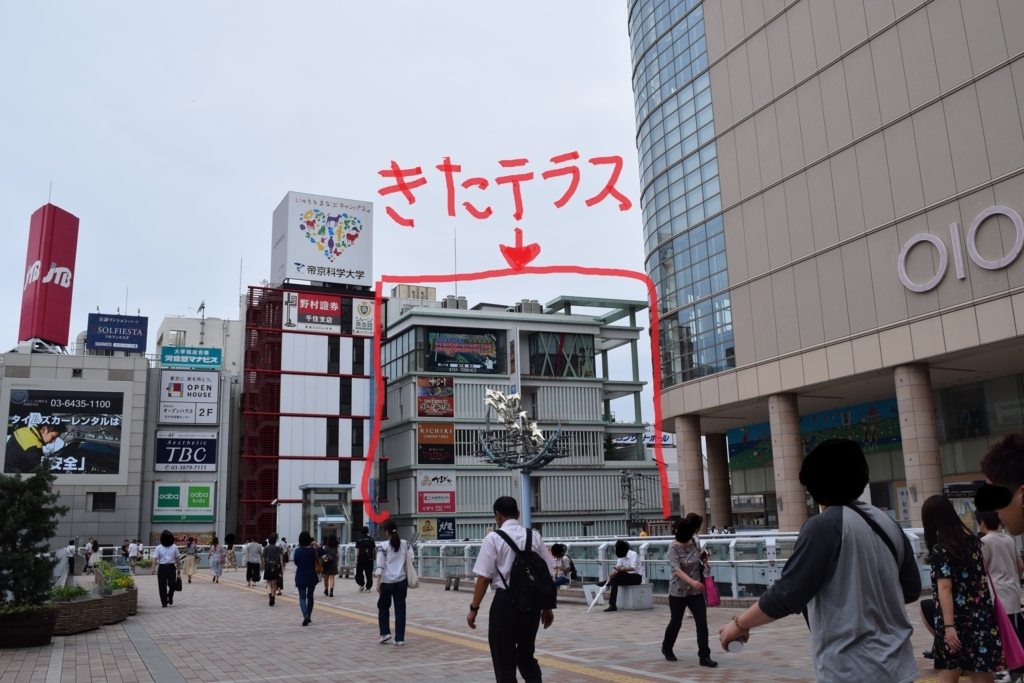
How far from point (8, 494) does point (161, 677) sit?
442 cm

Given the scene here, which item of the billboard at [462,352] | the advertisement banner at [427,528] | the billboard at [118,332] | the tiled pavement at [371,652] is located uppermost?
the billboard at [118,332]

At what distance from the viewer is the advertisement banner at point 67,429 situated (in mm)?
56875

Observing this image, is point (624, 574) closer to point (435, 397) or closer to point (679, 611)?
point (679, 611)

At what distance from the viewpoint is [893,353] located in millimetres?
28438

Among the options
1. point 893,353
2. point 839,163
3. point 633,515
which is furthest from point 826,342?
point 633,515

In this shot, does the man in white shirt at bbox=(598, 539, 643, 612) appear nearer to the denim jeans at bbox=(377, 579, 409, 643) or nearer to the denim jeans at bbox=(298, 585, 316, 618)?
the denim jeans at bbox=(298, 585, 316, 618)

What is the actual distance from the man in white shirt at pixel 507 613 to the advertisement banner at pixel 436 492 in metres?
52.5

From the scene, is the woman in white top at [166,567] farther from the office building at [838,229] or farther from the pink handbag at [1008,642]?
the office building at [838,229]

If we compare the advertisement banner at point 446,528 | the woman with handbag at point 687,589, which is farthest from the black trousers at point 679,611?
the advertisement banner at point 446,528

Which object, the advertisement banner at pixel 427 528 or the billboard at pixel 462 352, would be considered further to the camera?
the billboard at pixel 462 352

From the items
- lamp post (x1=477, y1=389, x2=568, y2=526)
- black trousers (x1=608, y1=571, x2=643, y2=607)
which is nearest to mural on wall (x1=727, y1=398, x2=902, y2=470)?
lamp post (x1=477, y1=389, x2=568, y2=526)

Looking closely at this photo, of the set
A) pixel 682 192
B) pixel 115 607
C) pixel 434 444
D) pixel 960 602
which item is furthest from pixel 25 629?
pixel 434 444

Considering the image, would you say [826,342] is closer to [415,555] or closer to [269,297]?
[415,555]

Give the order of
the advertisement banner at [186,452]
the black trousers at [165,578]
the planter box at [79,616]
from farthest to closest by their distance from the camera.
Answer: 1. the advertisement banner at [186,452]
2. the black trousers at [165,578]
3. the planter box at [79,616]
